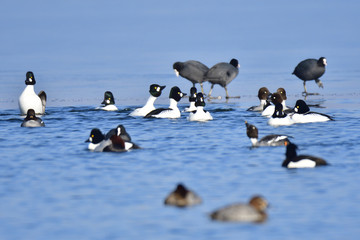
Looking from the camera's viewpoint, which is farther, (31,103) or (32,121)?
(31,103)

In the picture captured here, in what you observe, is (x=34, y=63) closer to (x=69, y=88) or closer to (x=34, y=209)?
(x=69, y=88)

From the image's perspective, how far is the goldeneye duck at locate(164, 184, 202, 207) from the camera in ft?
34.6

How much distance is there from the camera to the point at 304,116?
20.4 metres

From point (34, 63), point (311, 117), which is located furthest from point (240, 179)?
point (34, 63)

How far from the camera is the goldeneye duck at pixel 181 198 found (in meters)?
10.5

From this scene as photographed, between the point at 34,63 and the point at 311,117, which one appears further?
the point at 34,63

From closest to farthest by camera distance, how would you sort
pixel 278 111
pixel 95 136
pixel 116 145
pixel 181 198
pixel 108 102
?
1. pixel 181 198
2. pixel 116 145
3. pixel 95 136
4. pixel 278 111
5. pixel 108 102

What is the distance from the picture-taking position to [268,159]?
1449 centimetres

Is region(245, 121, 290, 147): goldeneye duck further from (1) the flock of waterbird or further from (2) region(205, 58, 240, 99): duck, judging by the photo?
(2) region(205, 58, 240, 99): duck

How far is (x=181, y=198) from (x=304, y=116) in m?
10.4

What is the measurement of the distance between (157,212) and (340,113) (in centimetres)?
1261

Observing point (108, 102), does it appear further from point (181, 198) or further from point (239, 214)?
point (239, 214)

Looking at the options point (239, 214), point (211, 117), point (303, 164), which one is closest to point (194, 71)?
point (211, 117)

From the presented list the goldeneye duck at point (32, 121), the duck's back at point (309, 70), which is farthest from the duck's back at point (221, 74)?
the goldeneye duck at point (32, 121)
